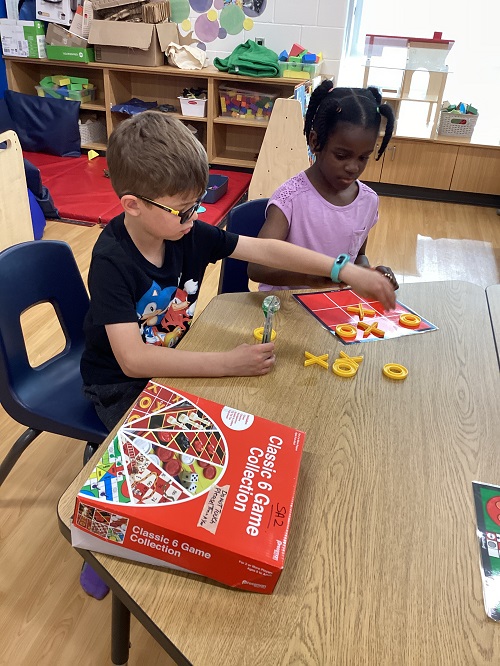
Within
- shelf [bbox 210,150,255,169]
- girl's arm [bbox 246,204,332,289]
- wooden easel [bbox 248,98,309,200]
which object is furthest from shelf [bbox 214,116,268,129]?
girl's arm [bbox 246,204,332,289]

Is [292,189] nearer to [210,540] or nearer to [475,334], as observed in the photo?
[475,334]

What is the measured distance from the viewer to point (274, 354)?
1.01m

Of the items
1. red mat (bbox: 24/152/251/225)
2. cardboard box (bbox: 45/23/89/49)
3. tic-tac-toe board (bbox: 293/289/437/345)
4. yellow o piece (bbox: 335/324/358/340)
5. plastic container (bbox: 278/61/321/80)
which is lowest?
red mat (bbox: 24/152/251/225)

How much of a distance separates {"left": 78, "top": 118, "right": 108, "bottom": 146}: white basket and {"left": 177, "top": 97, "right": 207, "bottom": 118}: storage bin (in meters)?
0.84

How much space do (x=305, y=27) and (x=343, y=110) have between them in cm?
308

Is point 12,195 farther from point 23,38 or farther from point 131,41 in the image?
point 23,38

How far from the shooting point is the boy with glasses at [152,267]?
0.95 metres

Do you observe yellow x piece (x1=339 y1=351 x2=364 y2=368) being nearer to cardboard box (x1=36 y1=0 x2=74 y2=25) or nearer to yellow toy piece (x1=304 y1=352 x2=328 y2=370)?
yellow toy piece (x1=304 y1=352 x2=328 y2=370)

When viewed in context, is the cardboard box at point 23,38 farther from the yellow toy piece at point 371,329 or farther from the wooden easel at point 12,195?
the yellow toy piece at point 371,329

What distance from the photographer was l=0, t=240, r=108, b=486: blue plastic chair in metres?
1.20

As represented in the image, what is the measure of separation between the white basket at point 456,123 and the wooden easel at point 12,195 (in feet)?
10.1

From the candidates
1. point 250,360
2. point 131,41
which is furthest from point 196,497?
point 131,41

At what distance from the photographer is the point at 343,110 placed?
1327 mm

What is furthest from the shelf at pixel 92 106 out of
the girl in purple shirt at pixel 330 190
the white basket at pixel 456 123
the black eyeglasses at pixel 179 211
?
the black eyeglasses at pixel 179 211
